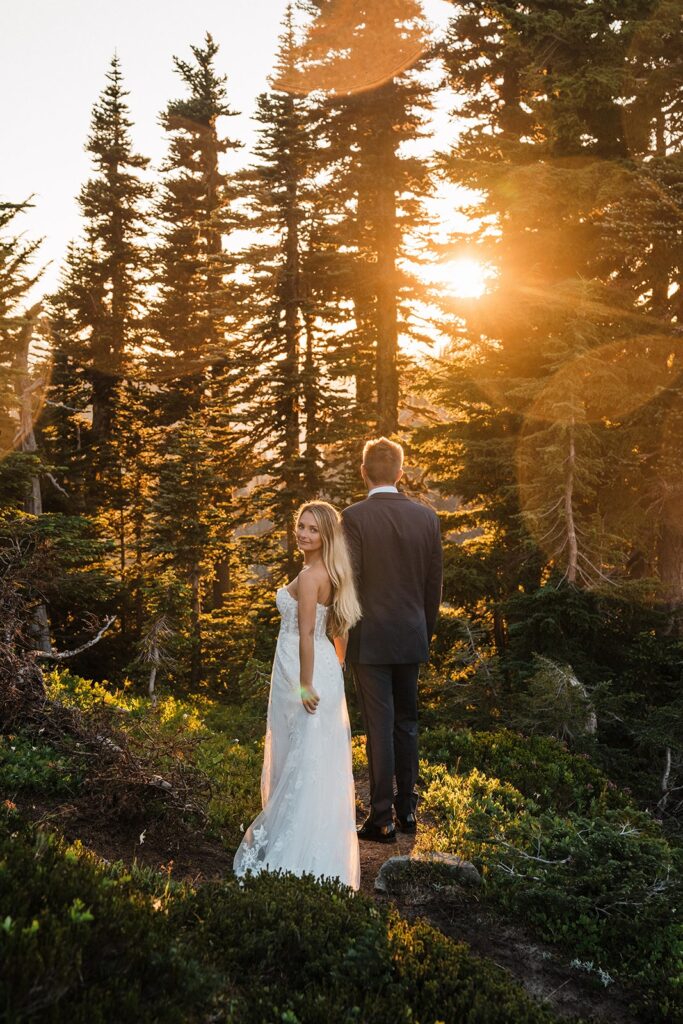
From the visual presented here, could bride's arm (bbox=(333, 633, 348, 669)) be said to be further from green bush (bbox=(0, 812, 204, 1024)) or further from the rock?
green bush (bbox=(0, 812, 204, 1024))

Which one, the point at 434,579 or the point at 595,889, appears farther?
the point at 434,579

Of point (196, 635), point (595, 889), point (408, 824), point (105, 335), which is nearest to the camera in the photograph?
point (595, 889)

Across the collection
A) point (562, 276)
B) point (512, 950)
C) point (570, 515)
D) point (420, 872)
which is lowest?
point (512, 950)

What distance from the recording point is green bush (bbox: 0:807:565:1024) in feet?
7.94

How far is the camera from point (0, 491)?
15219mm

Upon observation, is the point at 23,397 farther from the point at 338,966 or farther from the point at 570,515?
the point at 338,966

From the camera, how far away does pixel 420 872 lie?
17.4 feet

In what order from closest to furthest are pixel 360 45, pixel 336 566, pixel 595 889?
pixel 595 889, pixel 336 566, pixel 360 45

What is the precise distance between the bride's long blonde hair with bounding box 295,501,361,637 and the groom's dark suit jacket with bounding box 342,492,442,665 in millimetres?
495

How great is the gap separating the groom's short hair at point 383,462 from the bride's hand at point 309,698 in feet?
5.95

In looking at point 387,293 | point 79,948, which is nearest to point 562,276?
point 387,293

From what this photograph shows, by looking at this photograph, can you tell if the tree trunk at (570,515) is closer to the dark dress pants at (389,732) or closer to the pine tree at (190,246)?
the dark dress pants at (389,732)

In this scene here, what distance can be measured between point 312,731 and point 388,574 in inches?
56.5

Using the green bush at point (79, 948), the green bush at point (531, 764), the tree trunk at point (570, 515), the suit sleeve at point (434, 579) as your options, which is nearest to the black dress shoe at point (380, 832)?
the suit sleeve at point (434, 579)
